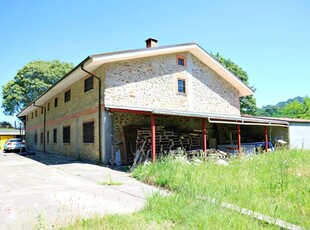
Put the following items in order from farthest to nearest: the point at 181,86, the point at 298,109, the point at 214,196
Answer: the point at 298,109 < the point at 181,86 < the point at 214,196

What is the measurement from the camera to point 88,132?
1348 cm

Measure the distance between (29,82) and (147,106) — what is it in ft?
98.5

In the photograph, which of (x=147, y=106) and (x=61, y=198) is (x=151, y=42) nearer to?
(x=147, y=106)

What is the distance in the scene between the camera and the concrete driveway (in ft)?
14.1

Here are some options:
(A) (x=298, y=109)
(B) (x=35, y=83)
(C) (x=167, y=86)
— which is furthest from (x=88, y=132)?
(A) (x=298, y=109)

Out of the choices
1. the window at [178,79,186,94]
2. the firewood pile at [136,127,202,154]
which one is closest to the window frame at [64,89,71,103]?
the firewood pile at [136,127,202,154]

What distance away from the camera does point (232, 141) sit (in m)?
17.8

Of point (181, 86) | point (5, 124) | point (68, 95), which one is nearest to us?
point (181, 86)

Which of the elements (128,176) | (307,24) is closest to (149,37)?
(307,24)

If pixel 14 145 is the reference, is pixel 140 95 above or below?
above

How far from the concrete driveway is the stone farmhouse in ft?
10.1

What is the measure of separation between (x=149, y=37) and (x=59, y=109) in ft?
29.8

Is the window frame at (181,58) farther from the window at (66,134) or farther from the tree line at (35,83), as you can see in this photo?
the tree line at (35,83)

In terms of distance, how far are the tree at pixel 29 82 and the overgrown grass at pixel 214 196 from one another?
33.5 m
